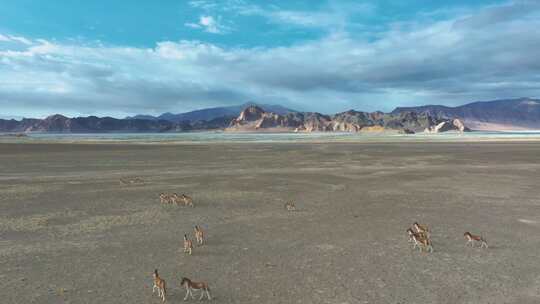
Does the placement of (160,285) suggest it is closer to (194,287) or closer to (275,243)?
(194,287)

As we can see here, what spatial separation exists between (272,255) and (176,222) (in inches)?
194

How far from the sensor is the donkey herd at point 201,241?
6863 millimetres

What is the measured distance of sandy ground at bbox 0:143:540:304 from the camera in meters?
7.35

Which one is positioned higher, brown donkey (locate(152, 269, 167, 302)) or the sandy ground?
brown donkey (locate(152, 269, 167, 302))

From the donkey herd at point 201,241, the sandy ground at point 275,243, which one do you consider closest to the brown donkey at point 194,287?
the donkey herd at point 201,241

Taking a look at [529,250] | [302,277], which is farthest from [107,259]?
[529,250]

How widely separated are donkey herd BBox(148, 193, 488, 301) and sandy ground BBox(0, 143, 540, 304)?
9.3 inches

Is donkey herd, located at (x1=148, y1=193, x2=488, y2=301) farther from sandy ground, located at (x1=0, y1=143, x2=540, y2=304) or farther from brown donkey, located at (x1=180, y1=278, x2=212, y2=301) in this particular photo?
sandy ground, located at (x1=0, y1=143, x2=540, y2=304)

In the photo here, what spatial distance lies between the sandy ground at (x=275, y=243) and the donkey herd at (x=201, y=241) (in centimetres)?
24

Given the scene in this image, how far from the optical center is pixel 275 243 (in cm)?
1041

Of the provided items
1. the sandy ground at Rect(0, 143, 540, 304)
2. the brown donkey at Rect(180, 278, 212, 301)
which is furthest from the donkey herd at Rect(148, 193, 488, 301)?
the sandy ground at Rect(0, 143, 540, 304)

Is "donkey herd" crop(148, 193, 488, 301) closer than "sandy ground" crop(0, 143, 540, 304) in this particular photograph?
Yes

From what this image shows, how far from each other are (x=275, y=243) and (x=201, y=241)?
216 centimetres

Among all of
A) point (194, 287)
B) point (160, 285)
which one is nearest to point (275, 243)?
point (194, 287)
